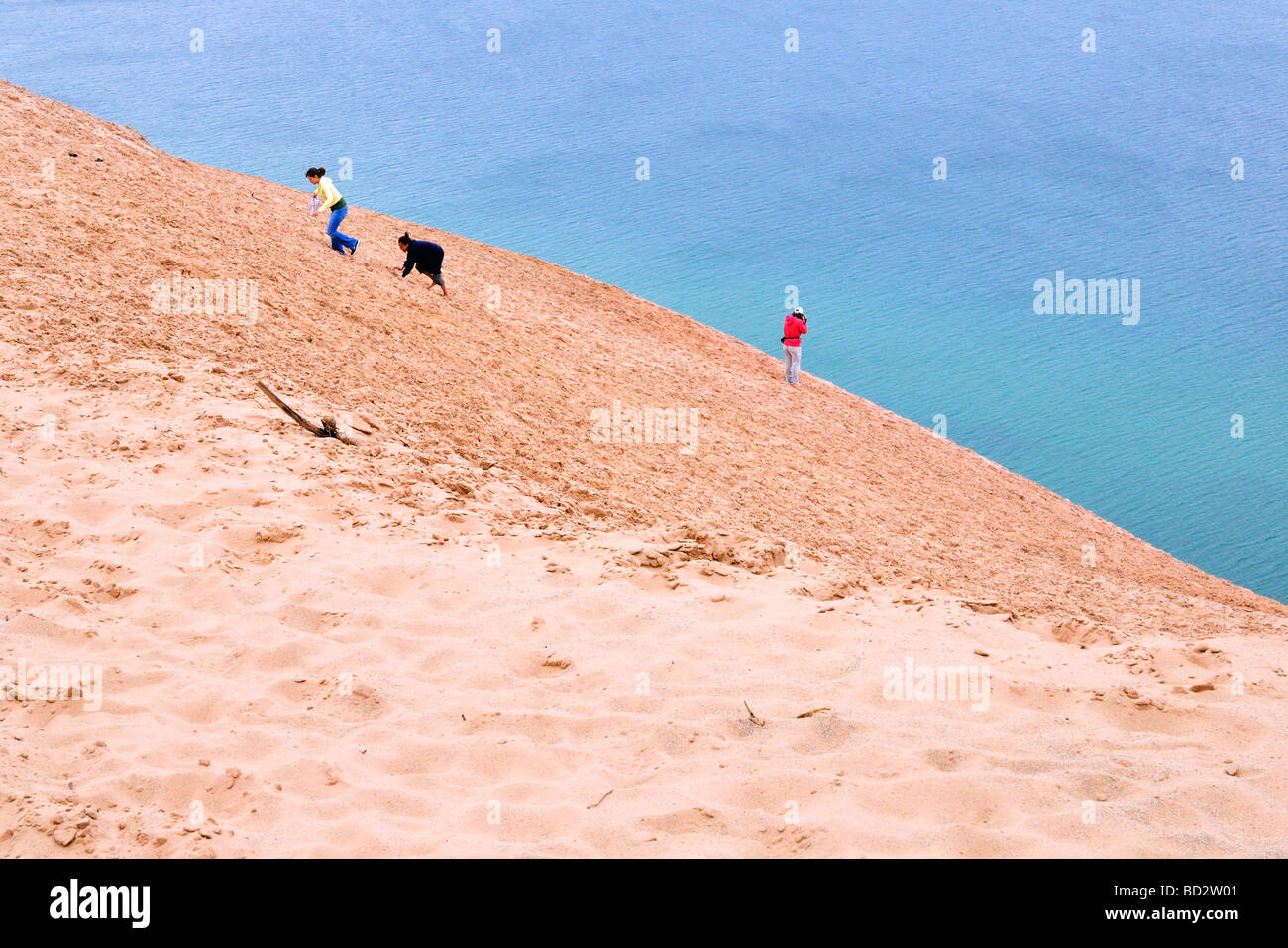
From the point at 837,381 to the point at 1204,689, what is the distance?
17929 mm

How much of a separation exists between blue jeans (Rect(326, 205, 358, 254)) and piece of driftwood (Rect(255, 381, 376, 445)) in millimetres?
6572

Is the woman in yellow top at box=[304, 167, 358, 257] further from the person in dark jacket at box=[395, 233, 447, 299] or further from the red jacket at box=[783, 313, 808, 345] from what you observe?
the red jacket at box=[783, 313, 808, 345]

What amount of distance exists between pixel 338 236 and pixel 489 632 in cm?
1066

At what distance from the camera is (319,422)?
29.0 feet

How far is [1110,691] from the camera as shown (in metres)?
5.61

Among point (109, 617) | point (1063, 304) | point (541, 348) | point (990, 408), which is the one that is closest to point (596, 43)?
point (1063, 304)

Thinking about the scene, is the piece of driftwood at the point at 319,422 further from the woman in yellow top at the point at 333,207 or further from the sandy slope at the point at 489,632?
the woman in yellow top at the point at 333,207

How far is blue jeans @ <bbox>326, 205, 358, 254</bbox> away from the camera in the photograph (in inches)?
591

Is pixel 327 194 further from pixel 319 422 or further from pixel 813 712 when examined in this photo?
pixel 813 712

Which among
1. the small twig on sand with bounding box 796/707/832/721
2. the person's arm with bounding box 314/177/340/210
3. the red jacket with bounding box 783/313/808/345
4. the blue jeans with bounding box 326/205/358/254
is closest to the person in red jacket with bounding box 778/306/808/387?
the red jacket with bounding box 783/313/808/345

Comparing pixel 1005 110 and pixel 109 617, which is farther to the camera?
pixel 1005 110
